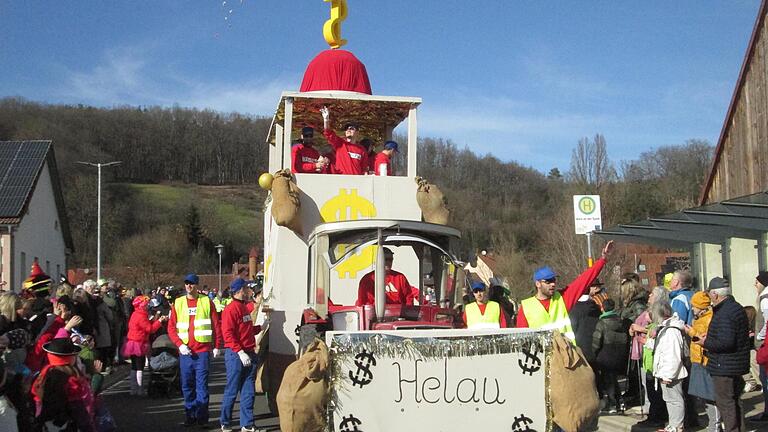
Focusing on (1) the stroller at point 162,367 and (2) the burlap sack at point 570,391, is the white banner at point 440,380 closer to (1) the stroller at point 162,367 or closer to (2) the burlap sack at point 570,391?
(2) the burlap sack at point 570,391

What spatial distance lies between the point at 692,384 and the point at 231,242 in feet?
280

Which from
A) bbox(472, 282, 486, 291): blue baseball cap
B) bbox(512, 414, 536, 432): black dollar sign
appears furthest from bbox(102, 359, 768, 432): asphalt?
bbox(512, 414, 536, 432): black dollar sign

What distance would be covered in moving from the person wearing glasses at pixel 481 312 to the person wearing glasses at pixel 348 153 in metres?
5.04

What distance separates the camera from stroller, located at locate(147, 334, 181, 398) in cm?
1468

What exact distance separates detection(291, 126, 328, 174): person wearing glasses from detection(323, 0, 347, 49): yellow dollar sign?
3.03m

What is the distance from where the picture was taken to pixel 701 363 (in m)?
A: 9.12

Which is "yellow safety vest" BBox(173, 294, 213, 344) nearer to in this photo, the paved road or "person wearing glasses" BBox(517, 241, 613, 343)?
the paved road

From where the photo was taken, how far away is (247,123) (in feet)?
398

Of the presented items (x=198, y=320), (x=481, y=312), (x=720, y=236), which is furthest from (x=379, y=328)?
(x=720, y=236)

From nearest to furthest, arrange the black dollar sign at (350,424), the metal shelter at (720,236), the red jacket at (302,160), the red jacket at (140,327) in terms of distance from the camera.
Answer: the black dollar sign at (350,424) < the metal shelter at (720,236) < the red jacket at (302,160) < the red jacket at (140,327)

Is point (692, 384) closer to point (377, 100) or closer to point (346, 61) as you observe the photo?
point (377, 100)

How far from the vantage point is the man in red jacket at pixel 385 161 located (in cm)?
1258

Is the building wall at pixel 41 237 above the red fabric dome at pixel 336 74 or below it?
below

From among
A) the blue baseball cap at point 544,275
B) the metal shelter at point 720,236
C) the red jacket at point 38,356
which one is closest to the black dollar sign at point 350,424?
the blue baseball cap at point 544,275
